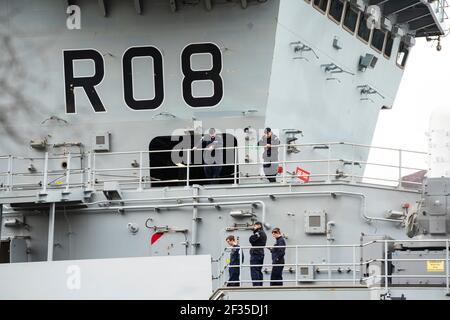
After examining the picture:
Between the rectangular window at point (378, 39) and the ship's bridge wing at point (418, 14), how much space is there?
42 centimetres

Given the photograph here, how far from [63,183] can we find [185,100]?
2.63 metres

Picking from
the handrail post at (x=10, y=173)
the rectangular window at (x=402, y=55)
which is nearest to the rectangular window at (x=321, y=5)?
the rectangular window at (x=402, y=55)

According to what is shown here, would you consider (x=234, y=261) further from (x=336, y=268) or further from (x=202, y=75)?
(x=202, y=75)

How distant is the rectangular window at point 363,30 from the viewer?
2575 centimetres

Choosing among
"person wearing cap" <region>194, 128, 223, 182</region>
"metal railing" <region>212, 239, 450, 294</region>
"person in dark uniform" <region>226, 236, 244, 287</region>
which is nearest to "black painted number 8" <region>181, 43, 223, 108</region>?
"person wearing cap" <region>194, 128, 223, 182</region>

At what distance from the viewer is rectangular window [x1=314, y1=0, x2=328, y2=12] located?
78.2 feet

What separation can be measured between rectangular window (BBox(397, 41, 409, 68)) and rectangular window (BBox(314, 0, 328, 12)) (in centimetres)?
447

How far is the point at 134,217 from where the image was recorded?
2184 centimetres

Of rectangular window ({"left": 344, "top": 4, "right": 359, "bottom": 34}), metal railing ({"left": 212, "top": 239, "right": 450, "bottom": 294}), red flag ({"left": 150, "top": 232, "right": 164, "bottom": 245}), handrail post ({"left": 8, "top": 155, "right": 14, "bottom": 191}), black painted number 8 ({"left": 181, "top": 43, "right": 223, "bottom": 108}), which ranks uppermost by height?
rectangular window ({"left": 344, "top": 4, "right": 359, "bottom": 34})

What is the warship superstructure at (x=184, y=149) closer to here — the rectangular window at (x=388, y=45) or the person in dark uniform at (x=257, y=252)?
the person in dark uniform at (x=257, y=252)

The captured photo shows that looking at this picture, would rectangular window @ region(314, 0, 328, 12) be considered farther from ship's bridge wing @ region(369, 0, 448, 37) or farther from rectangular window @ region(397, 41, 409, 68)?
rectangular window @ region(397, 41, 409, 68)
